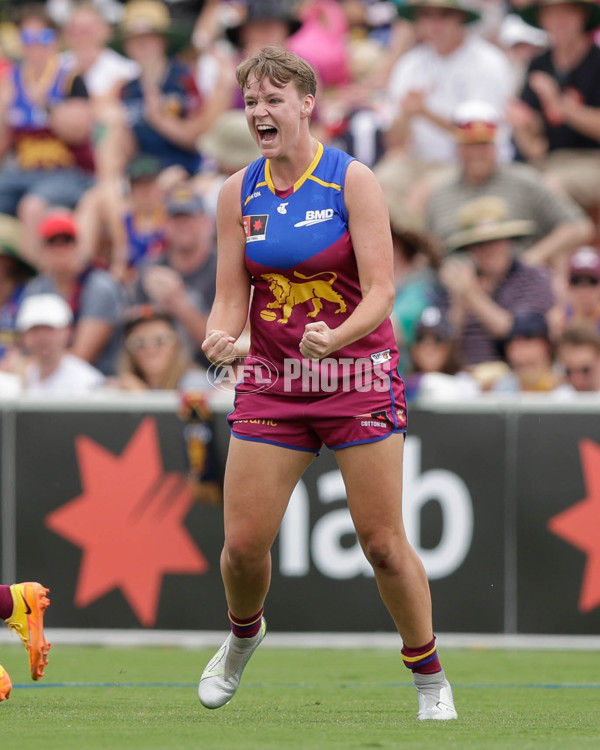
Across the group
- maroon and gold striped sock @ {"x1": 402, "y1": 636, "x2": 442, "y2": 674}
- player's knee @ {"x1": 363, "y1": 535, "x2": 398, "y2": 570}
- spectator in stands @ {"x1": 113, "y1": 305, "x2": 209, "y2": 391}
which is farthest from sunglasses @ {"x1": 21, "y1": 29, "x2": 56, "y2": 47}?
maroon and gold striped sock @ {"x1": 402, "y1": 636, "x2": 442, "y2": 674}

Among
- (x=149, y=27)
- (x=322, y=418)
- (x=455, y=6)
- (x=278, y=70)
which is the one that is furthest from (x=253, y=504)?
(x=149, y=27)

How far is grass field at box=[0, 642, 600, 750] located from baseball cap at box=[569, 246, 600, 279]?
105 inches

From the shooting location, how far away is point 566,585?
8.04 m

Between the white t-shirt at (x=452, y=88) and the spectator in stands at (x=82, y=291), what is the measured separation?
108 inches

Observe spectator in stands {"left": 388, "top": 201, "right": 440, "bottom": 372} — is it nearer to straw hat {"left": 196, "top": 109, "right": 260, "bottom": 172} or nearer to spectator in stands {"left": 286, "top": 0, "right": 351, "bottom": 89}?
straw hat {"left": 196, "top": 109, "right": 260, "bottom": 172}

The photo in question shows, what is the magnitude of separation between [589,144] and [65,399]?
184 inches

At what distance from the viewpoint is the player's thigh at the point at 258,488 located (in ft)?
16.6

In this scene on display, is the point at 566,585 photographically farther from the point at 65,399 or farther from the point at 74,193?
the point at 74,193

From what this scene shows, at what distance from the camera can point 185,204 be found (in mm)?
9992

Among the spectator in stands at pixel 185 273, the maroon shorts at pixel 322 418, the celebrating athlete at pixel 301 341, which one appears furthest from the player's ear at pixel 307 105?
the spectator in stands at pixel 185 273

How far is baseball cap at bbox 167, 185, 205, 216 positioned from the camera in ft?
32.7

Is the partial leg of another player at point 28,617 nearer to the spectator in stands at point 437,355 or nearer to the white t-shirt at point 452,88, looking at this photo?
the spectator in stands at point 437,355

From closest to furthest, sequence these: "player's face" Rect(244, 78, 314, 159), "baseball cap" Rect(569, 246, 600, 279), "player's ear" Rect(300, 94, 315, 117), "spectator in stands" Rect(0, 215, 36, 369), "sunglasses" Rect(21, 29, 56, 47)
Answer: "player's face" Rect(244, 78, 314, 159), "player's ear" Rect(300, 94, 315, 117), "baseball cap" Rect(569, 246, 600, 279), "spectator in stands" Rect(0, 215, 36, 369), "sunglasses" Rect(21, 29, 56, 47)

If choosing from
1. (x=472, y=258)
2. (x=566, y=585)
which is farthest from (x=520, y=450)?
(x=472, y=258)
